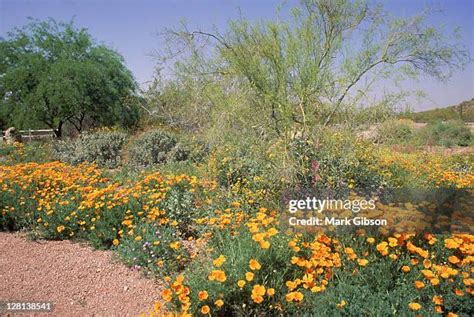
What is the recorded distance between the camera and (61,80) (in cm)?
1459

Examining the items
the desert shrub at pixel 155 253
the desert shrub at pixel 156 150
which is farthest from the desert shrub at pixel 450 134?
the desert shrub at pixel 155 253

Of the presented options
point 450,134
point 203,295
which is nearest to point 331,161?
point 203,295

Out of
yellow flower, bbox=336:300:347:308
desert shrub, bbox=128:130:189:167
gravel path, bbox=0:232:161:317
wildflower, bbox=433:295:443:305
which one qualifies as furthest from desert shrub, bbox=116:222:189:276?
desert shrub, bbox=128:130:189:167

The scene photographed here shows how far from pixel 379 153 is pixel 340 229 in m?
2.76

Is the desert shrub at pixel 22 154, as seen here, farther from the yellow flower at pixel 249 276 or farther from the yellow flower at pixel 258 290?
the yellow flower at pixel 258 290

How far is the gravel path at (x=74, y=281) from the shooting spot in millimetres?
2834

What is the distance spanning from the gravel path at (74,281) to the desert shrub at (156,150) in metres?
5.26

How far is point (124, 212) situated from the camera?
4137 mm

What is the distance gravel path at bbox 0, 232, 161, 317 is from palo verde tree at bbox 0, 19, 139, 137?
12074 mm

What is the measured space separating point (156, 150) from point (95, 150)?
1632mm

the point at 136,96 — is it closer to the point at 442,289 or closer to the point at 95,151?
the point at 95,151

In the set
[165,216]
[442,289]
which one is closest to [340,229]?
[442,289]

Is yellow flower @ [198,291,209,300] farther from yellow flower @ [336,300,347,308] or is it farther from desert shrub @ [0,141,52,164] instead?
desert shrub @ [0,141,52,164]

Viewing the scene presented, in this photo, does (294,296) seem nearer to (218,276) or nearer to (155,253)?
(218,276)
